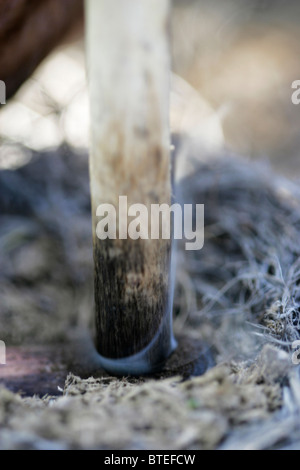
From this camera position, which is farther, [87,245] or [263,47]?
[263,47]

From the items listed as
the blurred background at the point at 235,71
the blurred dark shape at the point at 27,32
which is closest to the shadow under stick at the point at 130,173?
the blurred dark shape at the point at 27,32

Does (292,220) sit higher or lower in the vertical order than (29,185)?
lower

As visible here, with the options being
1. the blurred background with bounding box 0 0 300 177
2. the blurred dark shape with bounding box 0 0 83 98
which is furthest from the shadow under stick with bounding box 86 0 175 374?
the blurred background with bounding box 0 0 300 177

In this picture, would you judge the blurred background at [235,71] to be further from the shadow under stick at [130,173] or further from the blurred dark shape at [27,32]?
the shadow under stick at [130,173]

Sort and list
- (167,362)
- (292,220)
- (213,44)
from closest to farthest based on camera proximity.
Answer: (167,362) → (292,220) → (213,44)

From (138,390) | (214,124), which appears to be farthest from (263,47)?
(138,390)

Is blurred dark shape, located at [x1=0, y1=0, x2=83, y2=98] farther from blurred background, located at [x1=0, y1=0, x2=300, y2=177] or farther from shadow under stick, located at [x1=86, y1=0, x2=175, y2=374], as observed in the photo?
shadow under stick, located at [x1=86, y1=0, x2=175, y2=374]

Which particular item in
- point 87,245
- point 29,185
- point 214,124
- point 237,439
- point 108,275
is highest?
point 214,124

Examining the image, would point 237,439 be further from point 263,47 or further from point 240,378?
point 263,47
